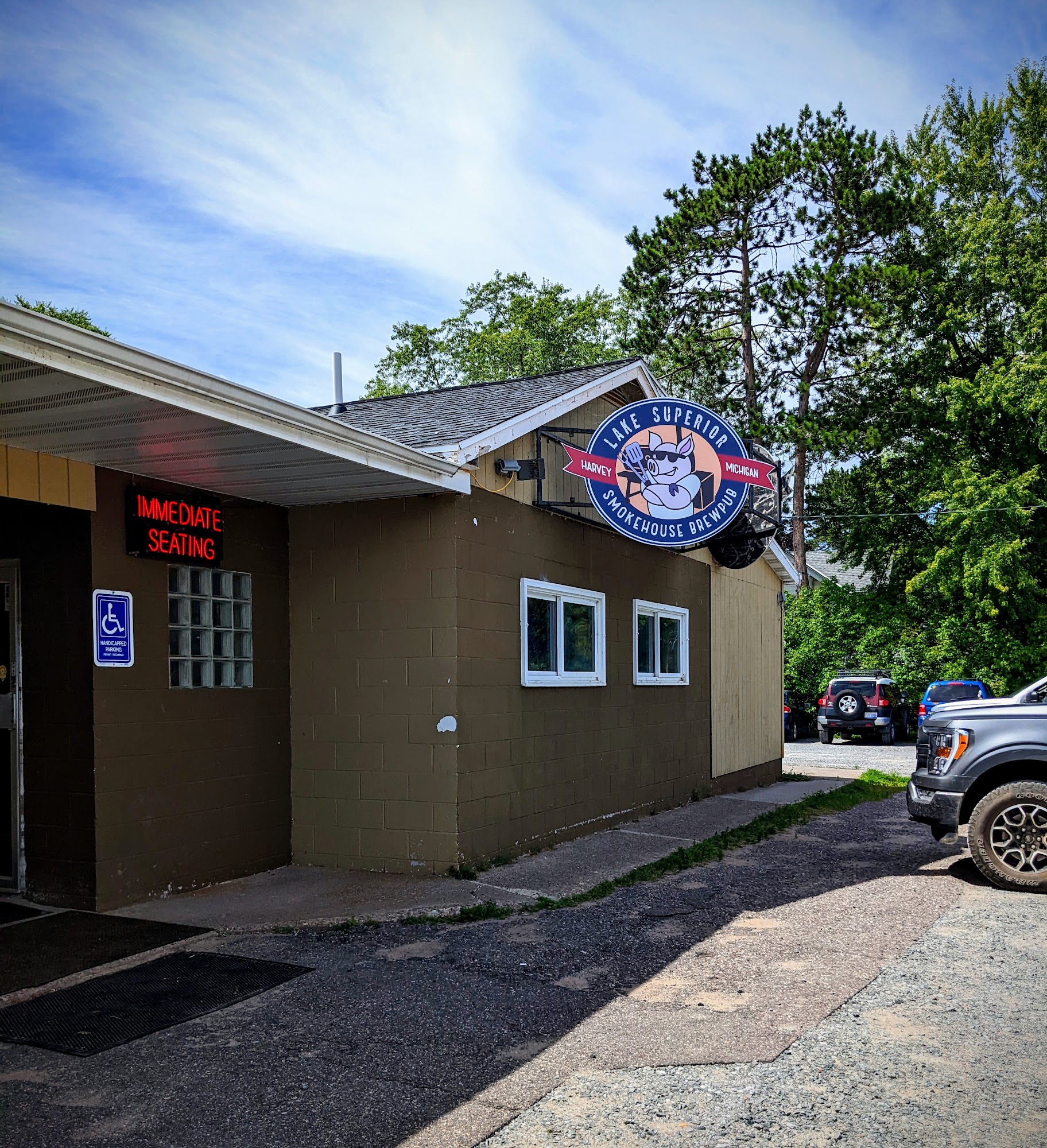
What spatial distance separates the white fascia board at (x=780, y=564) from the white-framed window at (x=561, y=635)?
5.01 m

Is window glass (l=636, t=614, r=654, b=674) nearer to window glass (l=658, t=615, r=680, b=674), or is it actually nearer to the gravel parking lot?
window glass (l=658, t=615, r=680, b=674)

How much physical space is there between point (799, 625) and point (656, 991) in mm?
27582

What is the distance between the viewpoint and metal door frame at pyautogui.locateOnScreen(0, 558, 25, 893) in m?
7.27

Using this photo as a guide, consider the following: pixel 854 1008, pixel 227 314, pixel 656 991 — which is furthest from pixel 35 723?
pixel 227 314

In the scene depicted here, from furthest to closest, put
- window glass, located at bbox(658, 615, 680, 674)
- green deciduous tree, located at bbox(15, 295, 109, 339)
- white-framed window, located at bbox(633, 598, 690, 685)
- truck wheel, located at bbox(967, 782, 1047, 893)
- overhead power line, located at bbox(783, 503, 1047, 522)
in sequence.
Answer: green deciduous tree, located at bbox(15, 295, 109, 339), overhead power line, located at bbox(783, 503, 1047, 522), window glass, located at bbox(658, 615, 680, 674), white-framed window, located at bbox(633, 598, 690, 685), truck wheel, located at bbox(967, 782, 1047, 893)

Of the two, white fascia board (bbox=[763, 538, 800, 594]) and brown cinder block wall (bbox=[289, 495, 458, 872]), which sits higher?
white fascia board (bbox=[763, 538, 800, 594])

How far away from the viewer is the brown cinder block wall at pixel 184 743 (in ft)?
23.5

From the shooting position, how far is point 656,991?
5676 millimetres

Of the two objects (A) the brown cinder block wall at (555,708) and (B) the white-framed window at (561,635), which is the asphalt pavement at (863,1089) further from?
(B) the white-framed window at (561,635)

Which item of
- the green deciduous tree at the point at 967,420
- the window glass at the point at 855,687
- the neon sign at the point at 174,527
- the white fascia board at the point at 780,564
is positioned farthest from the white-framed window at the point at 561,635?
the green deciduous tree at the point at 967,420

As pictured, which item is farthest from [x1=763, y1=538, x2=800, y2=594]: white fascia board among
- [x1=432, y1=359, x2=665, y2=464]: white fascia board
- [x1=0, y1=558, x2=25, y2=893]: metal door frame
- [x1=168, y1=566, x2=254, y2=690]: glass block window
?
[x1=0, y1=558, x2=25, y2=893]: metal door frame

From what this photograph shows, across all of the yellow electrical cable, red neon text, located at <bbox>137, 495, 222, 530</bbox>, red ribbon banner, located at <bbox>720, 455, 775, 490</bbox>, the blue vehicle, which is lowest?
the blue vehicle

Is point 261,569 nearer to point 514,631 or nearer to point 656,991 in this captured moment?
point 514,631

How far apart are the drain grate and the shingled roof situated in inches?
156
